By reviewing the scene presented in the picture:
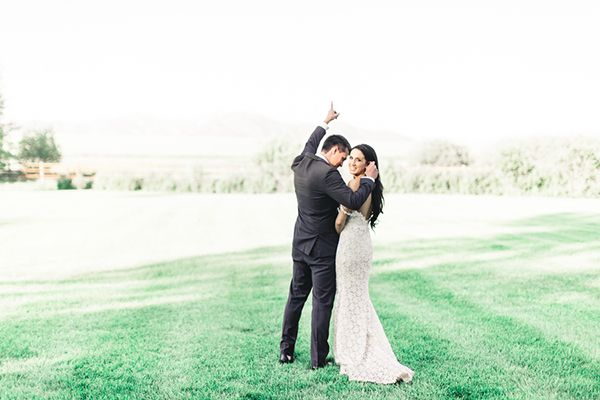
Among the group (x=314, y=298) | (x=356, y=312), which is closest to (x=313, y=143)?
(x=314, y=298)

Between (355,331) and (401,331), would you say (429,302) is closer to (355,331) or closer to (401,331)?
(401,331)

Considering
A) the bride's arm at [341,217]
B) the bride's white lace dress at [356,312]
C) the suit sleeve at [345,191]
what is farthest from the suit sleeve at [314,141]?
the bride's white lace dress at [356,312]

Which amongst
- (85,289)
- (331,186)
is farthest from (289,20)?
(331,186)

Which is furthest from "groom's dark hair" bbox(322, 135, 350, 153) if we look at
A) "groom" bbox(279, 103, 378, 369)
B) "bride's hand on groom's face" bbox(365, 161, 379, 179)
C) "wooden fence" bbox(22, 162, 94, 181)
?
"wooden fence" bbox(22, 162, 94, 181)

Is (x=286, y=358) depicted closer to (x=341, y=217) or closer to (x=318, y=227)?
(x=318, y=227)

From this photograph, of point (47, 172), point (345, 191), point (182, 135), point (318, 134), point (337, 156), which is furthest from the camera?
point (182, 135)

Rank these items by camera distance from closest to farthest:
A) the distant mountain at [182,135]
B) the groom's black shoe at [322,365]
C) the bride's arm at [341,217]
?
the bride's arm at [341,217] → the groom's black shoe at [322,365] → the distant mountain at [182,135]

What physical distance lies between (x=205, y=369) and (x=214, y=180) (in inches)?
1033

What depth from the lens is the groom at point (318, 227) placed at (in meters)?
5.22

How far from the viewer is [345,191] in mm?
5172

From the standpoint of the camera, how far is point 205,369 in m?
5.75

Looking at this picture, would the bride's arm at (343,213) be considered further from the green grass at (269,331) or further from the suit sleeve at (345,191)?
the green grass at (269,331)

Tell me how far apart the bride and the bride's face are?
0.48ft

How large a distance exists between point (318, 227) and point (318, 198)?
245 millimetres
